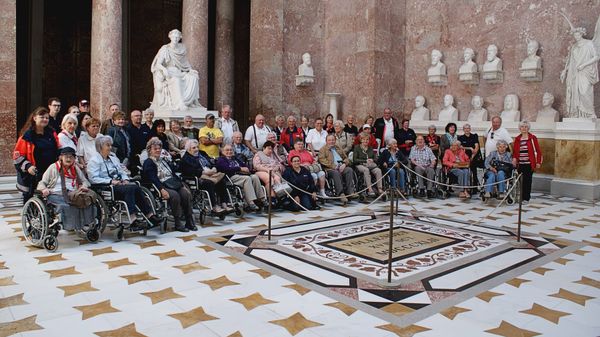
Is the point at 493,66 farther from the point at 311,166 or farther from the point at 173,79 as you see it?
the point at 173,79

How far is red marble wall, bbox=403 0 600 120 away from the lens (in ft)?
36.3

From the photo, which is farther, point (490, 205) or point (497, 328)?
point (490, 205)

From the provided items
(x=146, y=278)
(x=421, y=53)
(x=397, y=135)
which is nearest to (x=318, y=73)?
(x=421, y=53)

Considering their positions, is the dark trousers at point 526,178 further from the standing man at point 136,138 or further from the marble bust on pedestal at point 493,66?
the standing man at point 136,138

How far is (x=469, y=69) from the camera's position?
12422 millimetres

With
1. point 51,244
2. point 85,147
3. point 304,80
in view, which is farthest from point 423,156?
point 51,244

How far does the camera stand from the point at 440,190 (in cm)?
1028

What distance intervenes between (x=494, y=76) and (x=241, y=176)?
278 inches

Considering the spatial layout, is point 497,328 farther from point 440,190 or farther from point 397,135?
point 397,135

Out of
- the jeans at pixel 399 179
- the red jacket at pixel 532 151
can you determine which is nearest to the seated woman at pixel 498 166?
the red jacket at pixel 532 151

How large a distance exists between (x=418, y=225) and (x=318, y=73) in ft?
25.3

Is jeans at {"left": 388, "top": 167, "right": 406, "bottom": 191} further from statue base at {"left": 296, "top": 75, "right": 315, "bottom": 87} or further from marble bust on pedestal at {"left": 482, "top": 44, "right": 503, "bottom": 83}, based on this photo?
statue base at {"left": 296, "top": 75, "right": 315, "bottom": 87}

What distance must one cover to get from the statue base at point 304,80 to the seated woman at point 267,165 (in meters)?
5.55

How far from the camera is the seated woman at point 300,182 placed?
844cm
